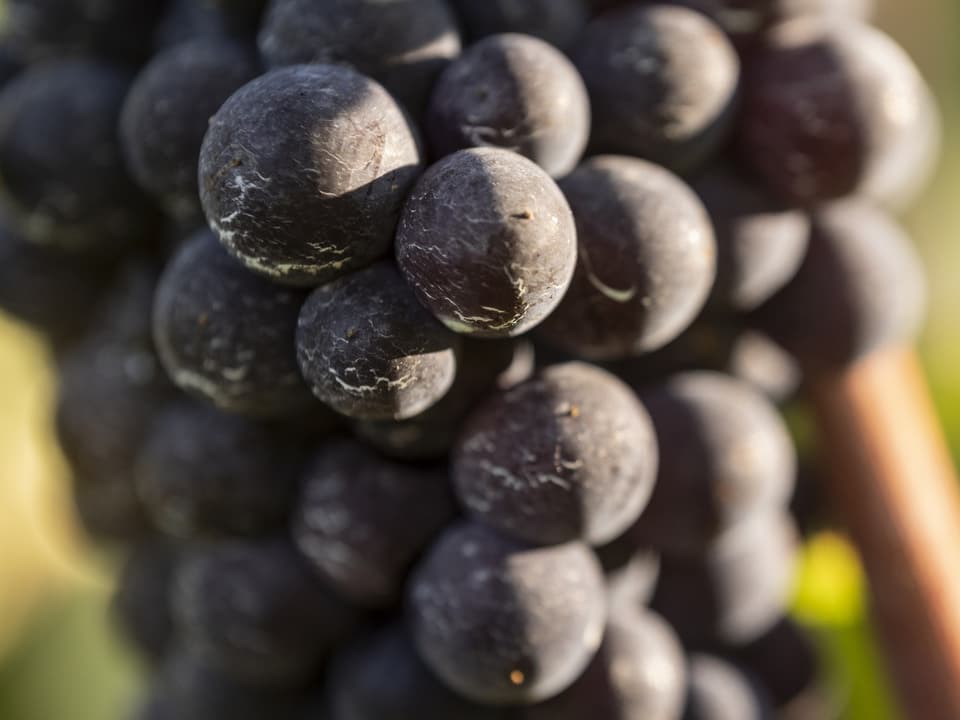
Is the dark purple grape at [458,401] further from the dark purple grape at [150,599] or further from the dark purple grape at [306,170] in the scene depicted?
the dark purple grape at [150,599]

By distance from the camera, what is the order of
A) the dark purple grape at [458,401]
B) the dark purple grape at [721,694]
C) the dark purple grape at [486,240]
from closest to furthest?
the dark purple grape at [486,240] < the dark purple grape at [458,401] < the dark purple grape at [721,694]

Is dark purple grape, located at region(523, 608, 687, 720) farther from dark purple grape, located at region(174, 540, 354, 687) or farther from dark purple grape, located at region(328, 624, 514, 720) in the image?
dark purple grape, located at region(174, 540, 354, 687)

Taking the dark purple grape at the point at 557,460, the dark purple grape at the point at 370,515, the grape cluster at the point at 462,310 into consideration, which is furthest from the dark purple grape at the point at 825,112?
the dark purple grape at the point at 370,515

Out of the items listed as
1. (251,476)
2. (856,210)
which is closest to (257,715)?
(251,476)

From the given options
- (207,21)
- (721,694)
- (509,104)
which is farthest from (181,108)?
(721,694)

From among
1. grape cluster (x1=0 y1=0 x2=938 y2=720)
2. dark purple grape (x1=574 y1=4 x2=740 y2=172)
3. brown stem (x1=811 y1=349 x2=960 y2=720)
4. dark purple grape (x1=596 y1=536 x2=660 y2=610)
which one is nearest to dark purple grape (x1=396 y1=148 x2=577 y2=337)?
grape cluster (x1=0 y1=0 x2=938 y2=720)

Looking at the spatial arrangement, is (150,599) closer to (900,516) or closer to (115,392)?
(115,392)

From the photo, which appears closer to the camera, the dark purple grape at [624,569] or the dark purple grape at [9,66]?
the dark purple grape at [624,569]
